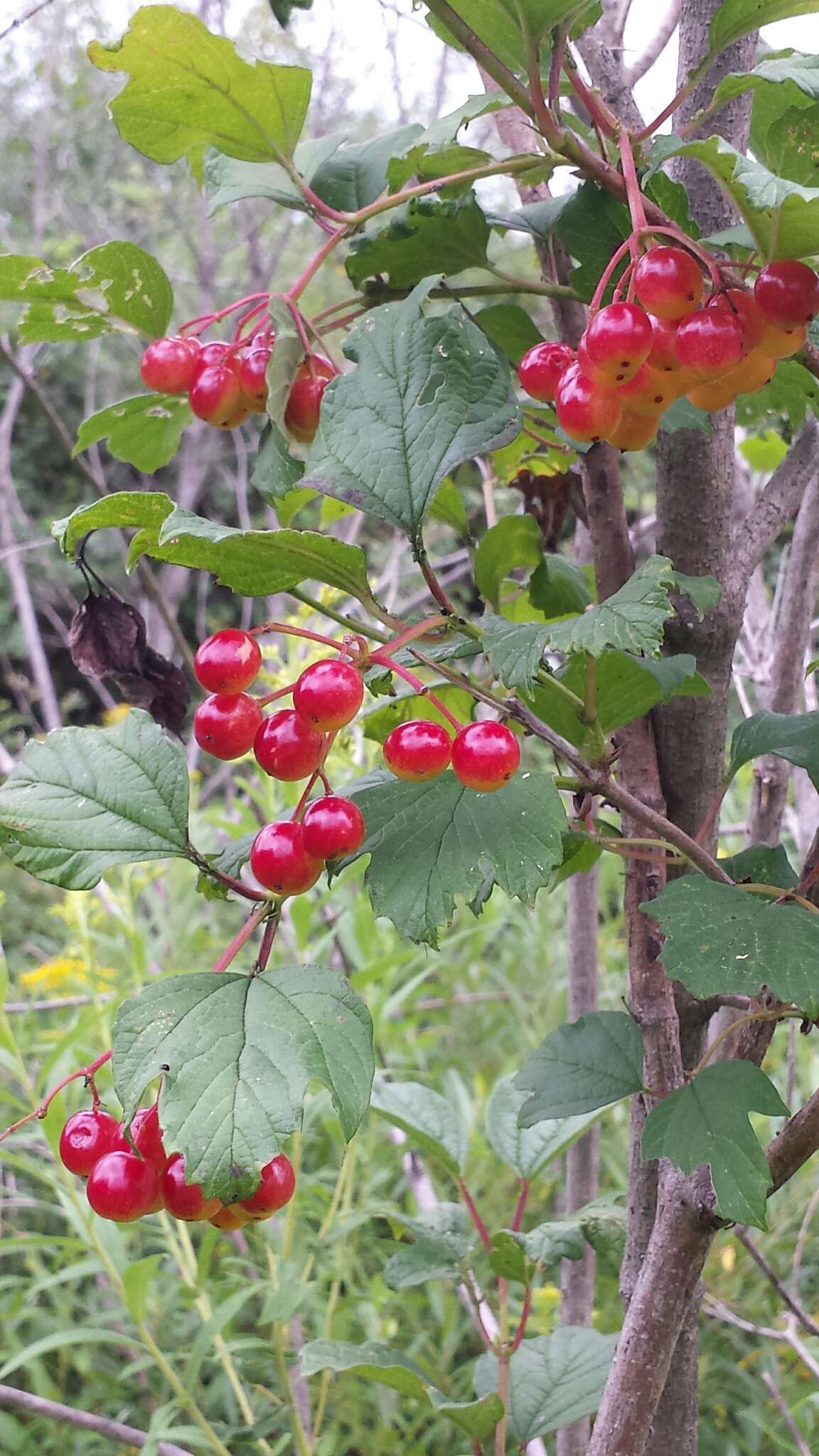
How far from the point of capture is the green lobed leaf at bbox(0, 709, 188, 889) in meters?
0.39

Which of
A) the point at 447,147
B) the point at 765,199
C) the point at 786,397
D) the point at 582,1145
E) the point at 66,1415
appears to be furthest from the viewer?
the point at 582,1145

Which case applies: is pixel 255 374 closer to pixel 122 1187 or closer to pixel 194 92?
pixel 194 92

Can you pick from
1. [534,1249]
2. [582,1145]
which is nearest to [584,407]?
[534,1249]

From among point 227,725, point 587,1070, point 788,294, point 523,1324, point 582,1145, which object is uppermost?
point 788,294

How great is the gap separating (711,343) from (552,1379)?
22.6 inches

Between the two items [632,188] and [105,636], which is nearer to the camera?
[632,188]

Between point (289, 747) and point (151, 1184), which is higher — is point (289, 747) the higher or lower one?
the higher one

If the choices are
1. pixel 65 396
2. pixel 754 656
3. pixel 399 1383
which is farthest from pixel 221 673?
pixel 65 396

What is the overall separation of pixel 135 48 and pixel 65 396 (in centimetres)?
539

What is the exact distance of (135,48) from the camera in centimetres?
42

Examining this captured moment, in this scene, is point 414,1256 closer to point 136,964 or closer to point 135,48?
point 136,964

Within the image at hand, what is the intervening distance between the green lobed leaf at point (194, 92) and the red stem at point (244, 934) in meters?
0.32

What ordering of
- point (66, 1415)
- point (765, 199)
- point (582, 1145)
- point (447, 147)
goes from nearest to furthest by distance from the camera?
point (765, 199)
point (447, 147)
point (66, 1415)
point (582, 1145)

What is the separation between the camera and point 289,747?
1.22 feet
